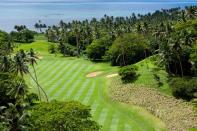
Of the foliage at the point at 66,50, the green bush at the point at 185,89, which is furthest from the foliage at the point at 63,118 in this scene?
the foliage at the point at 66,50

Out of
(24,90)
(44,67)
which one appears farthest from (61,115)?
(44,67)

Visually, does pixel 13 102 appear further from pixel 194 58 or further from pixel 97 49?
pixel 97 49

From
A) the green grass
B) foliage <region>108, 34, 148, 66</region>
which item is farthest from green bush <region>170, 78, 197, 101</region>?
foliage <region>108, 34, 148, 66</region>

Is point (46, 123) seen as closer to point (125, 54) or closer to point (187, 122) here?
point (187, 122)

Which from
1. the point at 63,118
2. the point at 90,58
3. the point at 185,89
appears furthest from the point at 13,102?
the point at 90,58

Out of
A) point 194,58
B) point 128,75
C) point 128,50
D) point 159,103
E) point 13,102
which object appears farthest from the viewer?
point 128,50

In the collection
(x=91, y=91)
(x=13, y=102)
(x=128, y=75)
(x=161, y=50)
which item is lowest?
(x=91, y=91)

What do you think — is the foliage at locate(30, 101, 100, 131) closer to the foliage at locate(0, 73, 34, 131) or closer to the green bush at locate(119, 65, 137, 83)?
the foliage at locate(0, 73, 34, 131)
